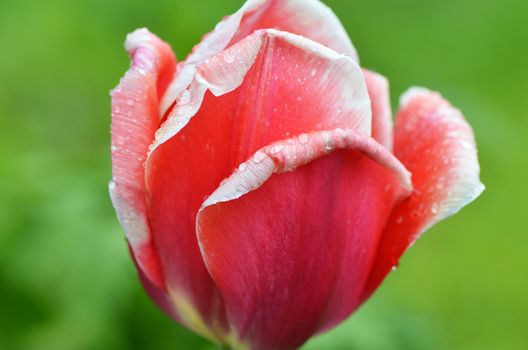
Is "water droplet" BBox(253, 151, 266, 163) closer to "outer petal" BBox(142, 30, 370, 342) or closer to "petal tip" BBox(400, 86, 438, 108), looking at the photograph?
"outer petal" BBox(142, 30, 370, 342)

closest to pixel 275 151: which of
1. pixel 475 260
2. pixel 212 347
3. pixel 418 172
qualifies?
pixel 418 172

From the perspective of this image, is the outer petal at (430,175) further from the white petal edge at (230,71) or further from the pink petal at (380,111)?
the white petal edge at (230,71)

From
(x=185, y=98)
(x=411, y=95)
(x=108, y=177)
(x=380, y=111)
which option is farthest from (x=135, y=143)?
(x=108, y=177)

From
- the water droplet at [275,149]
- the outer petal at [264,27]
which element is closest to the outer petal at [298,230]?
the water droplet at [275,149]

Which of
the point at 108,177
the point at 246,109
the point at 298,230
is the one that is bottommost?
the point at 108,177

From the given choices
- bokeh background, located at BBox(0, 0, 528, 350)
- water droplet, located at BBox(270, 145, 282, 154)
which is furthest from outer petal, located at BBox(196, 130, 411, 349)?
bokeh background, located at BBox(0, 0, 528, 350)

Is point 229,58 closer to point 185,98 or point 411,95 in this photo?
point 185,98
